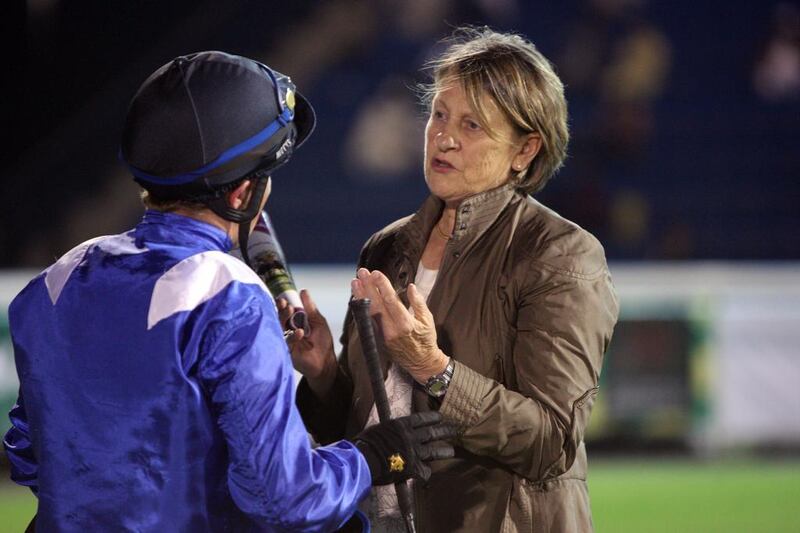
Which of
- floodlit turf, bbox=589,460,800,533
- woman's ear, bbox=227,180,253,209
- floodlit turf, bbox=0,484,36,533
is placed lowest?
floodlit turf, bbox=589,460,800,533

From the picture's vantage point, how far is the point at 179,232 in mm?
2037

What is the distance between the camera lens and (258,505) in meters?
1.90

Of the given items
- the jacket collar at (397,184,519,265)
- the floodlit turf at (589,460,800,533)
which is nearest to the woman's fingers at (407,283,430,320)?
the jacket collar at (397,184,519,265)

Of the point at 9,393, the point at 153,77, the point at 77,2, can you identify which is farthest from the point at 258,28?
the point at 153,77

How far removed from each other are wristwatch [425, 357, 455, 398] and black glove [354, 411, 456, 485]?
0.12 m

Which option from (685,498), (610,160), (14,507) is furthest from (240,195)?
(610,160)

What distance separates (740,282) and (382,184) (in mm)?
3377

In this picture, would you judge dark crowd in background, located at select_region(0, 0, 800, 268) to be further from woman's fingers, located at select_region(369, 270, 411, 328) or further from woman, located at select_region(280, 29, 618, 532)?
woman's fingers, located at select_region(369, 270, 411, 328)

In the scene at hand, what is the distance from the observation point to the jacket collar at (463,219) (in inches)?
102

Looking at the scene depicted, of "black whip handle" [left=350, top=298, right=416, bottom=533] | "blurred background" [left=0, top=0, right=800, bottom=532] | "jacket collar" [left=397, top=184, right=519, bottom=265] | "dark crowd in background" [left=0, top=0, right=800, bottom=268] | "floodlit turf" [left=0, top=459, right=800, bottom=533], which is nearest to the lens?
"black whip handle" [left=350, top=298, right=416, bottom=533]

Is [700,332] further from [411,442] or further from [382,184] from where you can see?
[411,442]

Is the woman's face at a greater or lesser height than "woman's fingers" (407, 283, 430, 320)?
greater

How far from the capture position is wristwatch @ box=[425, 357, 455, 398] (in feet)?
7.72

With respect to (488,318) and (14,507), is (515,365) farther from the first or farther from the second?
(14,507)
